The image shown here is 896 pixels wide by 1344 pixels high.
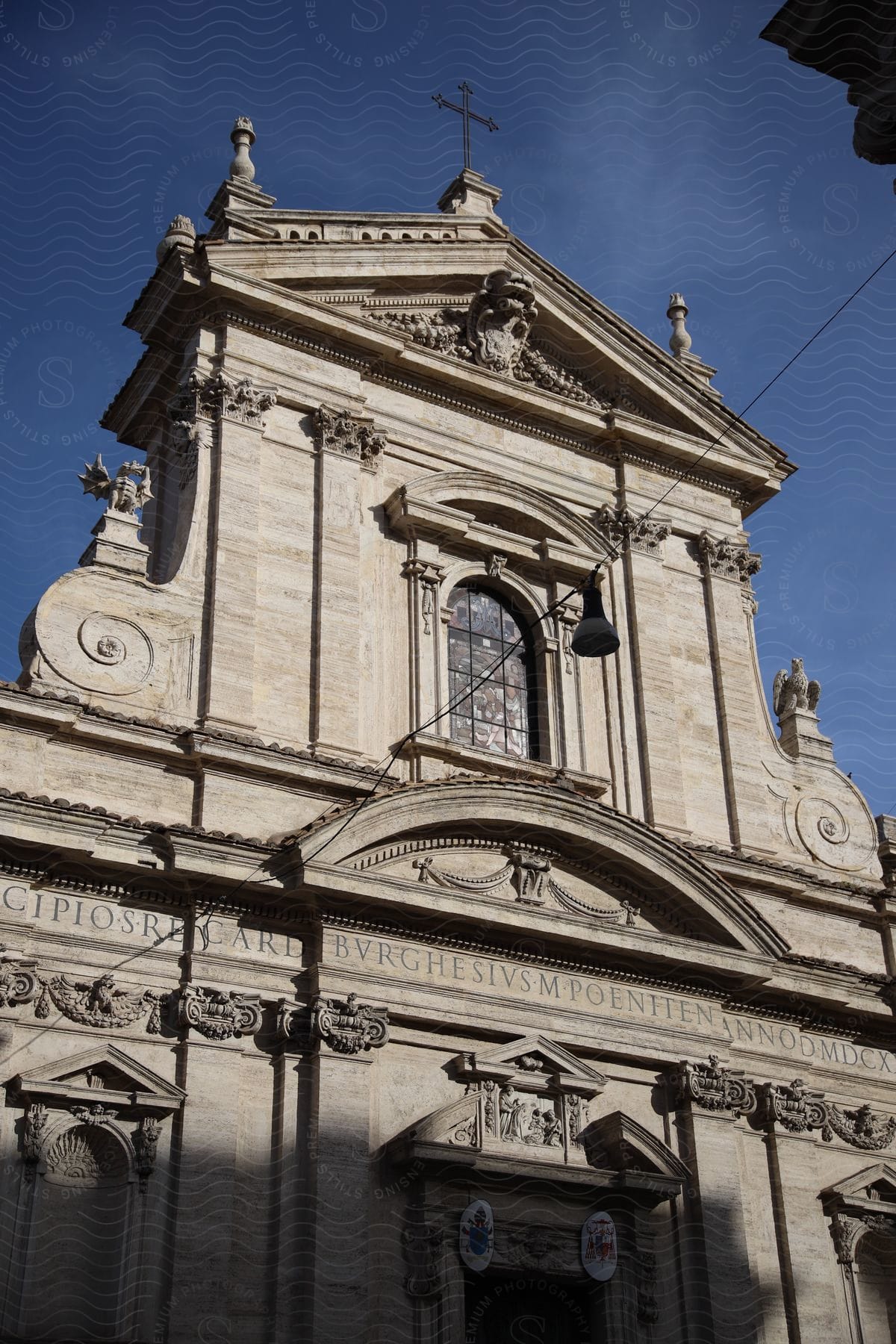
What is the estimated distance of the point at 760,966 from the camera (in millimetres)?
16844

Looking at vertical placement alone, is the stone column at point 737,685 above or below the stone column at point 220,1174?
above

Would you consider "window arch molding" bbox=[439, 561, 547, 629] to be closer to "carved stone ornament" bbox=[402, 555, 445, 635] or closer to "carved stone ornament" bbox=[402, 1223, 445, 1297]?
"carved stone ornament" bbox=[402, 555, 445, 635]

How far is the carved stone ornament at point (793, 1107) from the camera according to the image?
16.8 meters

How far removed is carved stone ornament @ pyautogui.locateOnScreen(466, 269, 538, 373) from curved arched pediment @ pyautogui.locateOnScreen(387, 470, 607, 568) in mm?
1579

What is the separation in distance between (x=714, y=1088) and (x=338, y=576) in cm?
581

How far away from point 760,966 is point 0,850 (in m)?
7.00

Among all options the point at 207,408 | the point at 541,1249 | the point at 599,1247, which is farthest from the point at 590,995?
the point at 207,408

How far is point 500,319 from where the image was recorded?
66.1 ft

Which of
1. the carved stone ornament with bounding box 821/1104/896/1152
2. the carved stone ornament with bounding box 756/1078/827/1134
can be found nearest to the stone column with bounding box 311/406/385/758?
the carved stone ornament with bounding box 756/1078/827/1134

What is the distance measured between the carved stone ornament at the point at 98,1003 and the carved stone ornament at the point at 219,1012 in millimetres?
229

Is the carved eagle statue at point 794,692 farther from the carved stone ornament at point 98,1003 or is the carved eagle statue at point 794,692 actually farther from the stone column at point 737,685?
the carved stone ornament at point 98,1003

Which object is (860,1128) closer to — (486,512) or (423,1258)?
(423,1258)

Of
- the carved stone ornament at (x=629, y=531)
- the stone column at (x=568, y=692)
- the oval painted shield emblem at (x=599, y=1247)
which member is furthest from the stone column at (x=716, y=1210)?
the carved stone ornament at (x=629, y=531)

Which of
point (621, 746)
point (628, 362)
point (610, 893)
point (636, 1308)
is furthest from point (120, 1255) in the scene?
point (628, 362)
